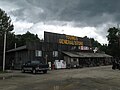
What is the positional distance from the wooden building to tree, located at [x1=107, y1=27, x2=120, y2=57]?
2522 centimetres

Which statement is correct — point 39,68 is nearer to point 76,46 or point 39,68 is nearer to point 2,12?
point 76,46

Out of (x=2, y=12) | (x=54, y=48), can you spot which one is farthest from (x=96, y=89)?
(x=2, y=12)

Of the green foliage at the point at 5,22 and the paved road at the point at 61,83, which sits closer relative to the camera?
the paved road at the point at 61,83

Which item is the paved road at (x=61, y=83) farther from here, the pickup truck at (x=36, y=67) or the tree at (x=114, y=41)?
the tree at (x=114, y=41)

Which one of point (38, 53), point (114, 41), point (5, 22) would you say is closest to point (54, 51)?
point (38, 53)

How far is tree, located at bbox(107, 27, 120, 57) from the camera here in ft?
255

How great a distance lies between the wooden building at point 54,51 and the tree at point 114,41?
25.2 metres

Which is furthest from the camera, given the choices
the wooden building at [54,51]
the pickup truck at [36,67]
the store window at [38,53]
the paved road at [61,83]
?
the store window at [38,53]

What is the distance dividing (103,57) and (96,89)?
144ft

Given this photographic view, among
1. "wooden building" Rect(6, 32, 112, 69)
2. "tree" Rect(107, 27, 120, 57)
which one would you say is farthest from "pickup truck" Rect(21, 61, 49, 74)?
"tree" Rect(107, 27, 120, 57)

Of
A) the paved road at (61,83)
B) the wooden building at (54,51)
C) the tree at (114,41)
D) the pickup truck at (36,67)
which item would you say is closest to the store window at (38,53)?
the wooden building at (54,51)

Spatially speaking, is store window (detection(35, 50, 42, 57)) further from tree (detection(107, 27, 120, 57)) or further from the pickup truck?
tree (detection(107, 27, 120, 57))

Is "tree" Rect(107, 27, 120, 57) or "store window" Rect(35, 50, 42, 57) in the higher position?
"tree" Rect(107, 27, 120, 57)

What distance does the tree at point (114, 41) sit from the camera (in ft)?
255
